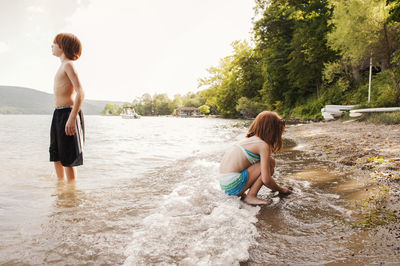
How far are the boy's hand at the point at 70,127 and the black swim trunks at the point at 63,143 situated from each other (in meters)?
0.09

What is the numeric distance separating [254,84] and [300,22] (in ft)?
56.6

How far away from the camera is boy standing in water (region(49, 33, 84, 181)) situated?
299 centimetres

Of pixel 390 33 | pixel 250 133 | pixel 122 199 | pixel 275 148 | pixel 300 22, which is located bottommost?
pixel 122 199

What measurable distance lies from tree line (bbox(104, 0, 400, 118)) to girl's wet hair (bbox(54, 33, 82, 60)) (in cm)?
1071

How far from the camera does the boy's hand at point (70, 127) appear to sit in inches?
116

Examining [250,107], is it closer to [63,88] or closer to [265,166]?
[63,88]

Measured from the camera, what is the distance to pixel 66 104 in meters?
3.08

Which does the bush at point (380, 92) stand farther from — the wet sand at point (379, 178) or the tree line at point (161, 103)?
the tree line at point (161, 103)

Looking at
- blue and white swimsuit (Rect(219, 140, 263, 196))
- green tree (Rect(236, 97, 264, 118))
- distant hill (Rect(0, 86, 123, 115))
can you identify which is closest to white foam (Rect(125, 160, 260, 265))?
blue and white swimsuit (Rect(219, 140, 263, 196))

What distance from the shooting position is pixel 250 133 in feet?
8.82

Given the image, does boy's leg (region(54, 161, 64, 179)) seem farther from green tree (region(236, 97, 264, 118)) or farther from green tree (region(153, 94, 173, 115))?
green tree (region(153, 94, 173, 115))

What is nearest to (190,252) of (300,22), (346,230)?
(346,230)

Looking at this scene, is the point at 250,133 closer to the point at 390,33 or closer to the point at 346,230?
the point at 346,230

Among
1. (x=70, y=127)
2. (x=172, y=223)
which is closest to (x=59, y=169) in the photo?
(x=70, y=127)
